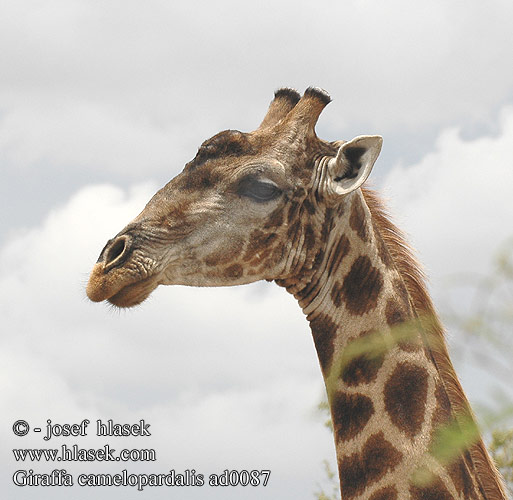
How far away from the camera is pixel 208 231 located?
645 centimetres

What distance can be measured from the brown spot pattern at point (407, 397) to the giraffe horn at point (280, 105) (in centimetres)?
270

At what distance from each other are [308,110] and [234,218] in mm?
1269

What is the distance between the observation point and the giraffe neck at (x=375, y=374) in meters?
5.75

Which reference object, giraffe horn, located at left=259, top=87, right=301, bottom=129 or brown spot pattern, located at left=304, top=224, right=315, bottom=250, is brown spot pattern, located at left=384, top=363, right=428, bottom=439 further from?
giraffe horn, located at left=259, top=87, right=301, bottom=129

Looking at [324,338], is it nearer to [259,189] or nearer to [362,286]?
[362,286]

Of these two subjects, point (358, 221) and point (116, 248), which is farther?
point (358, 221)

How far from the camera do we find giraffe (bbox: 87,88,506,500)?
5.92 m

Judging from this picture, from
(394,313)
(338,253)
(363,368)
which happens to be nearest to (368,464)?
(363,368)

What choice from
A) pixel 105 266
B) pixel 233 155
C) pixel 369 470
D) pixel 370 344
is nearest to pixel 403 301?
pixel 370 344

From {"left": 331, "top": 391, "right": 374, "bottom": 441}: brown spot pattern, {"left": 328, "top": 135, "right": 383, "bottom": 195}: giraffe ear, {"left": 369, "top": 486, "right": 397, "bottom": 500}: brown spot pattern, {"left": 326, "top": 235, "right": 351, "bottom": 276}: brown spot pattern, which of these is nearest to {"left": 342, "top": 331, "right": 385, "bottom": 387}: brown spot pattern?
{"left": 331, "top": 391, "right": 374, "bottom": 441}: brown spot pattern

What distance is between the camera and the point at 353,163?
6.60m

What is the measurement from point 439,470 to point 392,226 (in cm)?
225

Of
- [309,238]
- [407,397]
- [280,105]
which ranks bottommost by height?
[407,397]

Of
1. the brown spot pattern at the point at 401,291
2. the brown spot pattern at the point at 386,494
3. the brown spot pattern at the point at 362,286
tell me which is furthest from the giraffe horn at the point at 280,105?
the brown spot pattern at the point at 386,494
